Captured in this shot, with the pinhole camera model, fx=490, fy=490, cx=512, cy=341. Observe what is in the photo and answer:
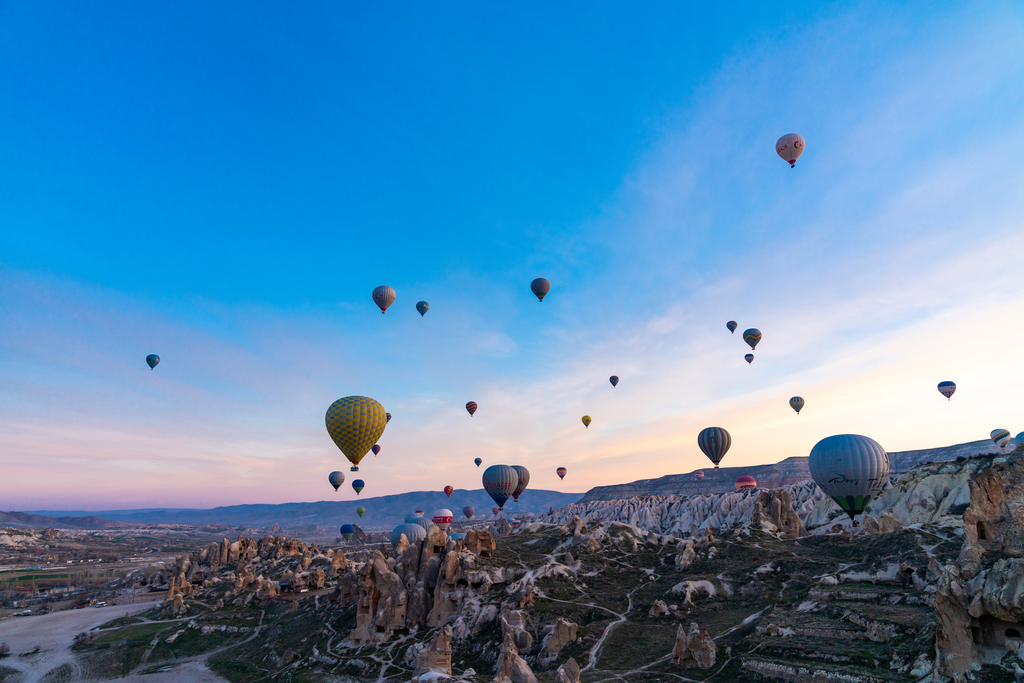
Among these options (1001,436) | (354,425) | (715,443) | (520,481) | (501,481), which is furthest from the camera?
(1001,436)

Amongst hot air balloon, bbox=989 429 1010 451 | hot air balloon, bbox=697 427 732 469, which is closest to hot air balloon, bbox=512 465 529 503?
hot air balloon, bbox=697 427 732 469

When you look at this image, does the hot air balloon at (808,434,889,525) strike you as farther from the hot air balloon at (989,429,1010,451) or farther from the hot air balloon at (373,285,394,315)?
the hot air balloon at (989,429,1010,451)

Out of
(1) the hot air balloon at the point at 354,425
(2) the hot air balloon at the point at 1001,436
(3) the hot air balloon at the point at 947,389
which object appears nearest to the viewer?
(1) the hot air balloon at the point at 354,425

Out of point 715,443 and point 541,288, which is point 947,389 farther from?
point 541,288

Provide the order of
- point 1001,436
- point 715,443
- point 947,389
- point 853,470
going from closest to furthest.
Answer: point 853,470 < point 715,443 < point 947,389 < point 1001,436

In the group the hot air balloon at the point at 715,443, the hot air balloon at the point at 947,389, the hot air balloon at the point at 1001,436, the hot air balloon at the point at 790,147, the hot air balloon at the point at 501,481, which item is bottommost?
the hot air balloon at the point at 501,481

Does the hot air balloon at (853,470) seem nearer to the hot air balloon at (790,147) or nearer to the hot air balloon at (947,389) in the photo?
the hot air balloon at (790,147)

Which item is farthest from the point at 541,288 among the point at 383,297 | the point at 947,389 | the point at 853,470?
the point at 947,389

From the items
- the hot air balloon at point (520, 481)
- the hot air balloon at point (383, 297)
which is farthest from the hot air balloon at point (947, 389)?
the hot air balloon at point (383, 297)
